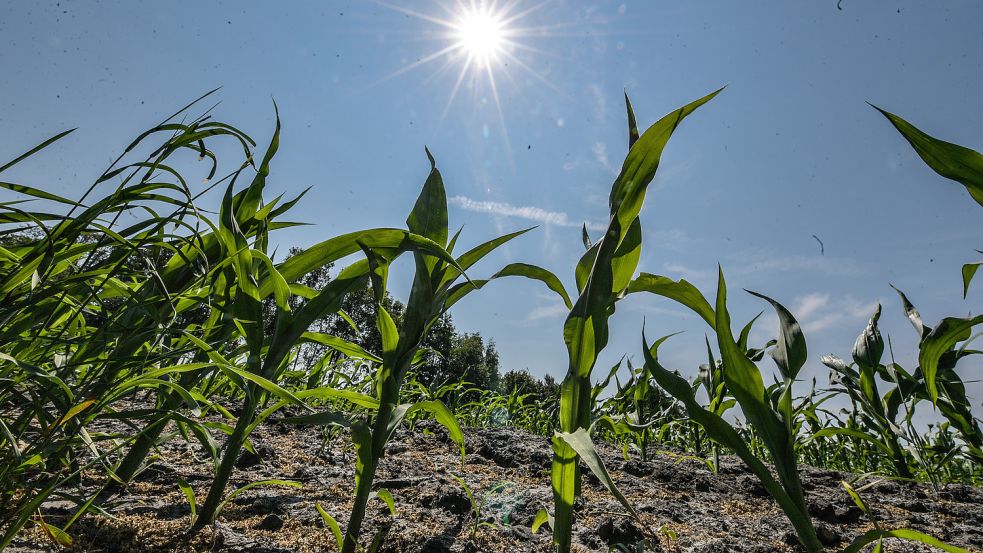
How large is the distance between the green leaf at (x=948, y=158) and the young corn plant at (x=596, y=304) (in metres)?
0.32

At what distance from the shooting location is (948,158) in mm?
758

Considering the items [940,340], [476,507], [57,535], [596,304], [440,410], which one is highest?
[940,340]

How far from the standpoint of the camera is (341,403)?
2291 mm

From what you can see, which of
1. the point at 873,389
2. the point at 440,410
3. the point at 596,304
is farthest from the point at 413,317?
the point at 873,389

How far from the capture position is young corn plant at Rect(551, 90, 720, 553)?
78 centimetres

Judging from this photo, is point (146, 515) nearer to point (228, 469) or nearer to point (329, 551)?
point (228, 469)

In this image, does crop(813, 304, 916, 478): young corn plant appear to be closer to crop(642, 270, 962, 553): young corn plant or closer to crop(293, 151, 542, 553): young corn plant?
crop(642, 270, 962, 553): young corn plant

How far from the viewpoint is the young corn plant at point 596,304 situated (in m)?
0.78

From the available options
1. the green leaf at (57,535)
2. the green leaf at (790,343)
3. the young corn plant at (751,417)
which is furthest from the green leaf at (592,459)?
the green leaf at (57,535)

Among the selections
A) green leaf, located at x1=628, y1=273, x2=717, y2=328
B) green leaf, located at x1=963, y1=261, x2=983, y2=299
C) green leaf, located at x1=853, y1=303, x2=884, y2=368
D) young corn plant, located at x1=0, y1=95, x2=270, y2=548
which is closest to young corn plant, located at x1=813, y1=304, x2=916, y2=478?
green leaf, located at x1=853, y1=303, x2=884, y2=368

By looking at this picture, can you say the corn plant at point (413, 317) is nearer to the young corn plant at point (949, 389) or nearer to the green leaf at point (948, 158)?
the green leaf at point (948, 158)

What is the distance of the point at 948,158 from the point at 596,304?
1.89 ft

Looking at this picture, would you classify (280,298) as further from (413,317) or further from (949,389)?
(949,389)

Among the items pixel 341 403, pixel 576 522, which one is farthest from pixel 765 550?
pixel 341 403
